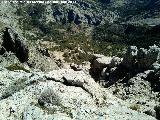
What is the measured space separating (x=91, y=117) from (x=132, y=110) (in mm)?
5288

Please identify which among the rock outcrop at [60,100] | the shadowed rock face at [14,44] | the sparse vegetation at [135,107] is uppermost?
the rock outcrop at [60,100]

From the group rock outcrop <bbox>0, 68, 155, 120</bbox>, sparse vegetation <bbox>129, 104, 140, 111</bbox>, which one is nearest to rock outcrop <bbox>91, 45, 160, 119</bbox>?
sparse vegetation <bbox>129, 104, 140, 111</bbox>

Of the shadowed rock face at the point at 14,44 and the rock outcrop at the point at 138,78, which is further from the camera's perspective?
the shadowed rock face at the point at 14,44

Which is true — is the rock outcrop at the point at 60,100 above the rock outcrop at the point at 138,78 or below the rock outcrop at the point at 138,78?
above

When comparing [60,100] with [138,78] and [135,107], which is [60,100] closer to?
[135,107]

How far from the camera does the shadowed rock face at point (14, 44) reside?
7038 cm

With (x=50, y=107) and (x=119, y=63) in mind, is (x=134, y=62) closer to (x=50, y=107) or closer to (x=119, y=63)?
(x=119, y=63)

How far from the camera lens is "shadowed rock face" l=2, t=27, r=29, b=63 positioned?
7038 centimetres

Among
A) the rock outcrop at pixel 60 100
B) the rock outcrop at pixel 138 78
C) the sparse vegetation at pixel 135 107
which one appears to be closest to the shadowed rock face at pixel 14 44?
the rock outcrop at pixel 138 78

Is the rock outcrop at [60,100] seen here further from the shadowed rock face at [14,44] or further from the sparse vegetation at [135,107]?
the shadowed rock face at [14,44]

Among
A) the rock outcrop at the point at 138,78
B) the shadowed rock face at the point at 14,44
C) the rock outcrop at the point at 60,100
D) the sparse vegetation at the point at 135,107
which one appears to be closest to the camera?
the rock outcrop at the point at 60,100

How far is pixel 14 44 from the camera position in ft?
234

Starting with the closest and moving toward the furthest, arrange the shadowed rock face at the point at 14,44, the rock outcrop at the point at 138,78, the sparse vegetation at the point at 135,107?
the sparse vegetation at the point at 135,107 < the rock outcrop at the point at 138,78 < the shadowed rock face at the point at 14,44

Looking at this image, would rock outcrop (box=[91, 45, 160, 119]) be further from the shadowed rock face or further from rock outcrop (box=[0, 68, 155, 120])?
the shadowed rock face
